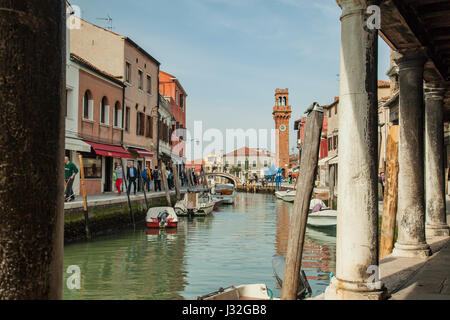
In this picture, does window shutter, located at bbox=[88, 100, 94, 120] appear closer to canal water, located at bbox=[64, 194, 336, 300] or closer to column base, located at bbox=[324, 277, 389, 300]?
canal water, located at bbox=[64, 194, 336, 300]

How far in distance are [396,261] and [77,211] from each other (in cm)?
938

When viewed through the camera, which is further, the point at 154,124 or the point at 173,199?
the point at 154,124

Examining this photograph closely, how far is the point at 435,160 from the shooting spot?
745cm

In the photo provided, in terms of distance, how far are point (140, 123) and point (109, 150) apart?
557 centimetres

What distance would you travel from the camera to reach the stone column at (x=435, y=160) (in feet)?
24.2

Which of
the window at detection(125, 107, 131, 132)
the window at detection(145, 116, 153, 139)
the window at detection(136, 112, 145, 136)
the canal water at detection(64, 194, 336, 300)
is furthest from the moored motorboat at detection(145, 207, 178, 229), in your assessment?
the window at detection(145, 116, 153, 139)

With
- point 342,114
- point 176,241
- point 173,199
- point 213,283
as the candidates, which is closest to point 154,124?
point 173,199

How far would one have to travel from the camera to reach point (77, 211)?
40.4 feet

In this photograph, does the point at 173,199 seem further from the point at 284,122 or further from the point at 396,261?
the point at 284,122

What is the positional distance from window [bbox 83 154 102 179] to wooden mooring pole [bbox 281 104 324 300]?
14.8m

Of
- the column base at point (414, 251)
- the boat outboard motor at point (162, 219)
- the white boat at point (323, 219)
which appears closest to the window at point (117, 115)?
the boat outboard motor at point (162, 219)

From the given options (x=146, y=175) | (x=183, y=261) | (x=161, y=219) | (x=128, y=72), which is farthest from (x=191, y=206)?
(x=183, y=261)

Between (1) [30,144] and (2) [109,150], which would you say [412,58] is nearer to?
(1) [30,144]

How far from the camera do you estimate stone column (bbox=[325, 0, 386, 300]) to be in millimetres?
3611
